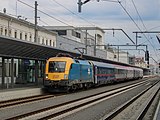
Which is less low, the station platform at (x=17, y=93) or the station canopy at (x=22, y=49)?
the station canopy at (x=22, y=49)

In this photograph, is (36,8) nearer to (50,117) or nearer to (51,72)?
(51,72)

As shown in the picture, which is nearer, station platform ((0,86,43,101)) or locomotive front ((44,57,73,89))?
station platform ((0,86,43,101))

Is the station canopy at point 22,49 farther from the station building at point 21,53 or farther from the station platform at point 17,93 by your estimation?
the station platform at point 17,93

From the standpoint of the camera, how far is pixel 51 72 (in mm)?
29953

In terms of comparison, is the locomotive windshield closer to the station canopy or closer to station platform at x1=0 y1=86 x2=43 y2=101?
the station canopy

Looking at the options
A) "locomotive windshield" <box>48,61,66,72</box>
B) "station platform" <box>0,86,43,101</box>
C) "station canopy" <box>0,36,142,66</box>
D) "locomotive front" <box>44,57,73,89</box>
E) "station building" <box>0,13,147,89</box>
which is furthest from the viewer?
"locomotive windshield" <box>48,61,66,72</box>

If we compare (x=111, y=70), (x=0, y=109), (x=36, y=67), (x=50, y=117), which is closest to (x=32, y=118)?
(x=50, y=117)

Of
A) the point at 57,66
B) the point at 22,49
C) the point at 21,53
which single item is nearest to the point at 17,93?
the point at 22,49

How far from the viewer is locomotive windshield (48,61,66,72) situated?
97.7 feet

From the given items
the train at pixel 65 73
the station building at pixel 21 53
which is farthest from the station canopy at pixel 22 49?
the train at pixel 65 73

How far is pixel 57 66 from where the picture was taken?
1180 inches

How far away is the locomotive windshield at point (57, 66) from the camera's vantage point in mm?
29781

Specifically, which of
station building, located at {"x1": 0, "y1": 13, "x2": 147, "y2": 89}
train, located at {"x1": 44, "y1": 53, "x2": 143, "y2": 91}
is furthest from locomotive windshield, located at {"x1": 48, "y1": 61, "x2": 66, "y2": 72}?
station building, located at {"x1": 0, "y1": 13, "x2": 147, "y2": 89}

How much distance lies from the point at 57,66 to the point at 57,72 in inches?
20.7
